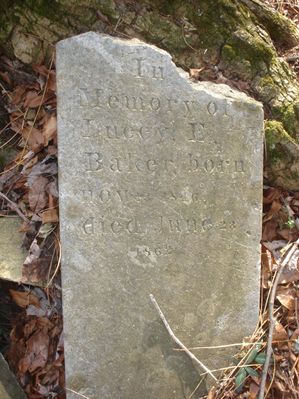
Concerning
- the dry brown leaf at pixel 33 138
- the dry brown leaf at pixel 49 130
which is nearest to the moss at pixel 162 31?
the dry brown leaf at pixel 49 130

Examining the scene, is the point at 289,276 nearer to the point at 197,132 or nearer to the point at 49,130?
the point at 197,132

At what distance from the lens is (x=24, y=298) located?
2.68m

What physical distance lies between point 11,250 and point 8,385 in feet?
2.35

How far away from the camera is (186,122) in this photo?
2.23 metres

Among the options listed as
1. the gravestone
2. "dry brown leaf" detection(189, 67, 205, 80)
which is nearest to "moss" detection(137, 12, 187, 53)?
"dry brown leaf" detection(189, 67, 205, 80)

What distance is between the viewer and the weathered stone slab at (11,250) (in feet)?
8.16

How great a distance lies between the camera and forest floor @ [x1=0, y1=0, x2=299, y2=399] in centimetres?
241

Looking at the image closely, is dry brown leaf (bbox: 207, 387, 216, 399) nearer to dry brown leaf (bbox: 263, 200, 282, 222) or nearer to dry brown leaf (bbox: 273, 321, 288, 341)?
dry brown leaf (bbox: 273, 321, 288, 341)

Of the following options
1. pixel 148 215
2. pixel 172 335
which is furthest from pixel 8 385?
pixel 148 215

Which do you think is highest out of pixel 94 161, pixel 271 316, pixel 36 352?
pixel 94 161

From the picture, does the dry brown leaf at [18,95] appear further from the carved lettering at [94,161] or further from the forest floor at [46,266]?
the carved lettering at [94,161]

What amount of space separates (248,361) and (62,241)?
117 centimetres

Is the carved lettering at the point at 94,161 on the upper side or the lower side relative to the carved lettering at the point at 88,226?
upper

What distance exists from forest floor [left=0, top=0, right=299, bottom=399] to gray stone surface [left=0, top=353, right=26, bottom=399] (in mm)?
159
